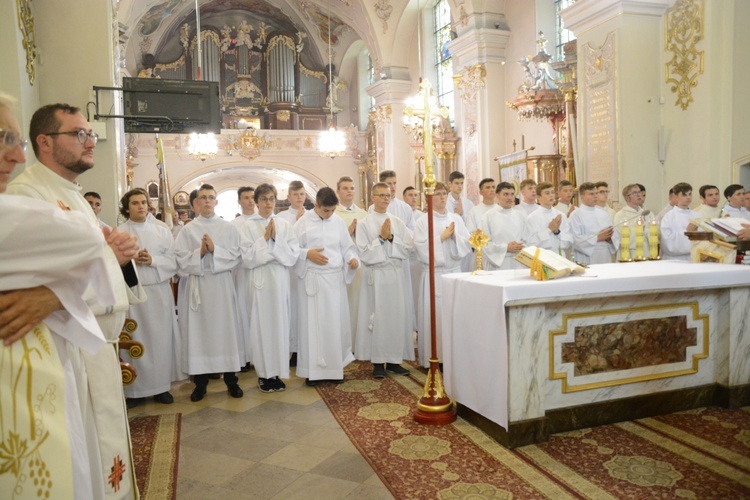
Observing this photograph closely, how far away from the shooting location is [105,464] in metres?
2.26

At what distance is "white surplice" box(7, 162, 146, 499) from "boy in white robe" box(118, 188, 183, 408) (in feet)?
8.46

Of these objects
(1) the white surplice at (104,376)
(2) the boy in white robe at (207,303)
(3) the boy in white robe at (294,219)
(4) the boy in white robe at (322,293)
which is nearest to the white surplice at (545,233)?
(4) the boy in white robe at (322,293)

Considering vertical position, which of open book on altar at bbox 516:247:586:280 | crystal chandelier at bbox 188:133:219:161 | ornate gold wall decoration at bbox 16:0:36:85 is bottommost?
open book on altar at bbox 516:247:586:280

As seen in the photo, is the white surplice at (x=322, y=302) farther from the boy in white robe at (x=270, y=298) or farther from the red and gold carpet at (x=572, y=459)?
the red and gold carpet at (x=572, y=459)

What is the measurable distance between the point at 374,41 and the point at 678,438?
14680 millimetres

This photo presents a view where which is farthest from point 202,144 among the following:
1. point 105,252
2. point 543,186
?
point 105,252

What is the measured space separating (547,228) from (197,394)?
392 cm

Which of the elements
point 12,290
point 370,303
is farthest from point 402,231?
point 12,290

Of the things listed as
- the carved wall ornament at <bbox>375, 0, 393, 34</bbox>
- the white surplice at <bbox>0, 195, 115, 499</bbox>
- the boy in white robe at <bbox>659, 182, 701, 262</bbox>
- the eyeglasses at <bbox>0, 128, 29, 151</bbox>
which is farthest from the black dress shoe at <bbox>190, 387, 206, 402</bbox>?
the carved wall ornament at <bbox>375, 0, 393, 34</bbox>

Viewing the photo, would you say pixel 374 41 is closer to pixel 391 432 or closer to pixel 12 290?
pixel 391 432

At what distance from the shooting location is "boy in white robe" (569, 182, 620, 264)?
6742 millimetres

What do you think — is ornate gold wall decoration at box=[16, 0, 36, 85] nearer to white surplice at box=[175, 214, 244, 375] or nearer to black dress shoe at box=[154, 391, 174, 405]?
white surplice at box=[175, 214, 244, 375]

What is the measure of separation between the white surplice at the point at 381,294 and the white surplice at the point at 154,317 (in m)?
1.72

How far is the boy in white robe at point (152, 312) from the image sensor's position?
486 centimetres
